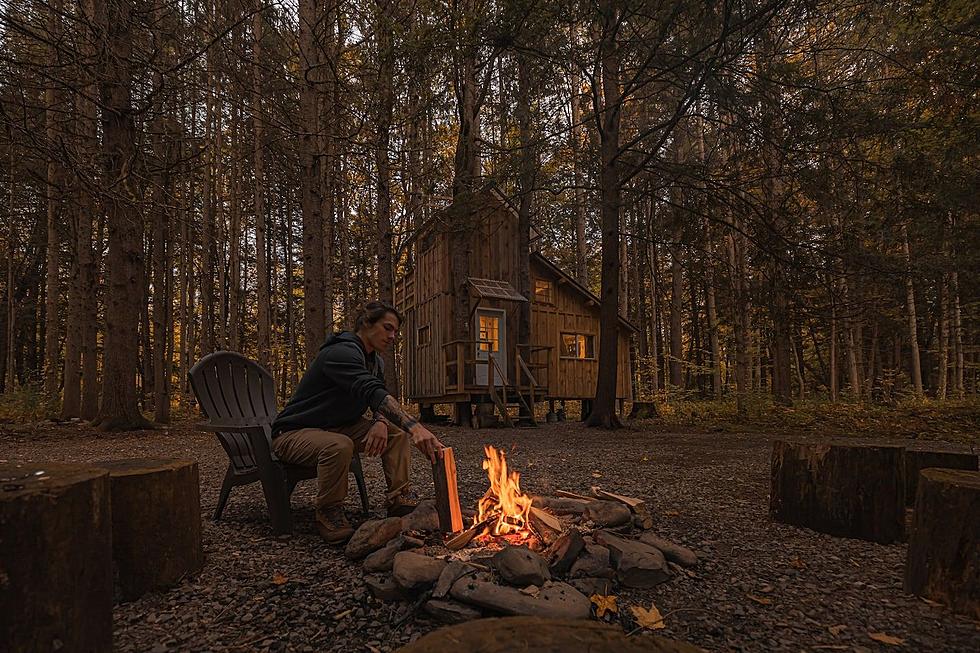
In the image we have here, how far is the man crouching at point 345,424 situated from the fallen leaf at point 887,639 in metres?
2.28

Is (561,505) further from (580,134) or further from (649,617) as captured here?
(580,134)

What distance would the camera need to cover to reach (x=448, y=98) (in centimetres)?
1077

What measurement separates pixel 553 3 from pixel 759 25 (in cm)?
275

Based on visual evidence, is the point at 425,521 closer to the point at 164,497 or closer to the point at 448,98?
the point at 164,497

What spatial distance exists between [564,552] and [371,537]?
1.15m

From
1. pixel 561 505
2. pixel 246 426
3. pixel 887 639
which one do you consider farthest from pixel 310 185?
pixel 887 639

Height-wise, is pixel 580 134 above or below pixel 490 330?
above

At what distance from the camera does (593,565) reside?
2.63 meters

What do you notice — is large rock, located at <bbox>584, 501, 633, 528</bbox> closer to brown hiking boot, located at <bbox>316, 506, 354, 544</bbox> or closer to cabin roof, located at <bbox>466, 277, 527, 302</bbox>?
brown hiking boot, located at <bbox>316, 506, 354, 544</bbox>

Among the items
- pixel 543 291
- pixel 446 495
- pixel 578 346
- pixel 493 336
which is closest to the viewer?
pixel 446 495

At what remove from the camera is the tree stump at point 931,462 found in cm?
390

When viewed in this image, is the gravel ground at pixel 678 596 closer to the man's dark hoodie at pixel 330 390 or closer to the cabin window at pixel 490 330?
the man's dark hoodie at pixel 330 390

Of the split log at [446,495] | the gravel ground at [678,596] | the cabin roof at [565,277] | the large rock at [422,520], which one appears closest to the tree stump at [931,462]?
the gravel ground at [678,596]

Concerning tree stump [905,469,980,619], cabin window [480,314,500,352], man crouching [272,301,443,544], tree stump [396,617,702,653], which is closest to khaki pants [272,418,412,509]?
man crouching [272,301,443,544]
